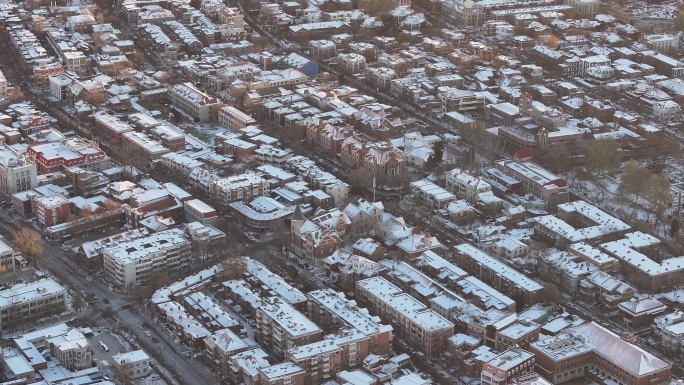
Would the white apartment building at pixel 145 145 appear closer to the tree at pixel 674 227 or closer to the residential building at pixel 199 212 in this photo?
the residential building at pixel 199 212

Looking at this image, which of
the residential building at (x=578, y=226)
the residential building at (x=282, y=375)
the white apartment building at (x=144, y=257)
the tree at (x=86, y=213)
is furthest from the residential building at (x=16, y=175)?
the residential building at (x=578, y=226)

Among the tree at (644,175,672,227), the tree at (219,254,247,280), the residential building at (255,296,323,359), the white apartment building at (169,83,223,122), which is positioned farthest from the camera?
the white apartment building at (169,83,223,122)

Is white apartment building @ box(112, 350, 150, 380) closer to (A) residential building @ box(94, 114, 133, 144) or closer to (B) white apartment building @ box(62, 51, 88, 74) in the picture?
(A) residential building @ box(94, 114, 133, 144)

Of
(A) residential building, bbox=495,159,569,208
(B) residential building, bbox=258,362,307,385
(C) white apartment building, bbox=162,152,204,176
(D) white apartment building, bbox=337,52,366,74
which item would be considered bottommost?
(D) white apartment building, bbox=337,52,366,74

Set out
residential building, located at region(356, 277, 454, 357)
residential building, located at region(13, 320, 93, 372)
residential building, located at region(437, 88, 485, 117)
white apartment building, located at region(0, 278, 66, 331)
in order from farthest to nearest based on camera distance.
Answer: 1. residential building, located at region(437, 88, 485, 117)
2. white apartment building, located at region(0, 278, 66, 331)
3. residential building, located at region(356, 277, 454, 357)
4. residential building, located at region(13, 320, 93, 372)

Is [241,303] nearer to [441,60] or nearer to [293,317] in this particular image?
[293,317]

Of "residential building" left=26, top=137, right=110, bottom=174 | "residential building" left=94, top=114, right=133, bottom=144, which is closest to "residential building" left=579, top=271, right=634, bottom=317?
"residential building" left=26, top=137, right=110, bottom=174

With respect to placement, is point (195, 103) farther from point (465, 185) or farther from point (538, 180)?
point (538, 180)

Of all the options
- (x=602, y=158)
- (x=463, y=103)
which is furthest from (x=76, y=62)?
(x=602, y=158)
